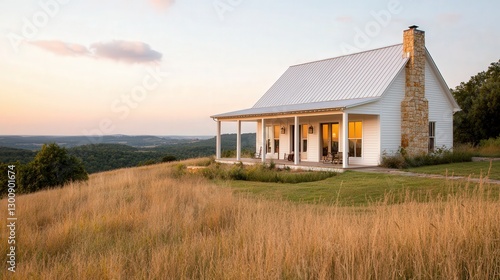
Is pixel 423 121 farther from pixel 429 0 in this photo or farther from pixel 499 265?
pixel 499 265

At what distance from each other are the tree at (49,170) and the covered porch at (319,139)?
10043 mm

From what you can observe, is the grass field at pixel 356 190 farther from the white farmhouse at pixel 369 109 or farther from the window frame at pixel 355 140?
the window frame at pixel 355 140

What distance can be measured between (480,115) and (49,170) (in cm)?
3032

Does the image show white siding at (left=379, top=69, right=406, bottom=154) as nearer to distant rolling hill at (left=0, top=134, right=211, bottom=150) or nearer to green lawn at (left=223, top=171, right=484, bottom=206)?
green lawn at (left=223, top=171, right=484, bottom=206)

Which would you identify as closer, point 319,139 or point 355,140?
point 355,140

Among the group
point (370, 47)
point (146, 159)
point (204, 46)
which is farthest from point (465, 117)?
point (146, 159)

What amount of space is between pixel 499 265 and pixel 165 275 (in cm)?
370

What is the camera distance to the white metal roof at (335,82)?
20266 mm

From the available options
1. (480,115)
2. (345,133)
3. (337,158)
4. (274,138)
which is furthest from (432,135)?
(480,115)

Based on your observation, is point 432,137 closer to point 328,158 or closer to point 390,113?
point 390,113

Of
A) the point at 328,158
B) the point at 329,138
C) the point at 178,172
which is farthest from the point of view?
the point at 329,138

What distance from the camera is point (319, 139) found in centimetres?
2319

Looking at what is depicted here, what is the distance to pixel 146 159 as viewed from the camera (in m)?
37.3

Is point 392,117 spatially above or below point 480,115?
below
